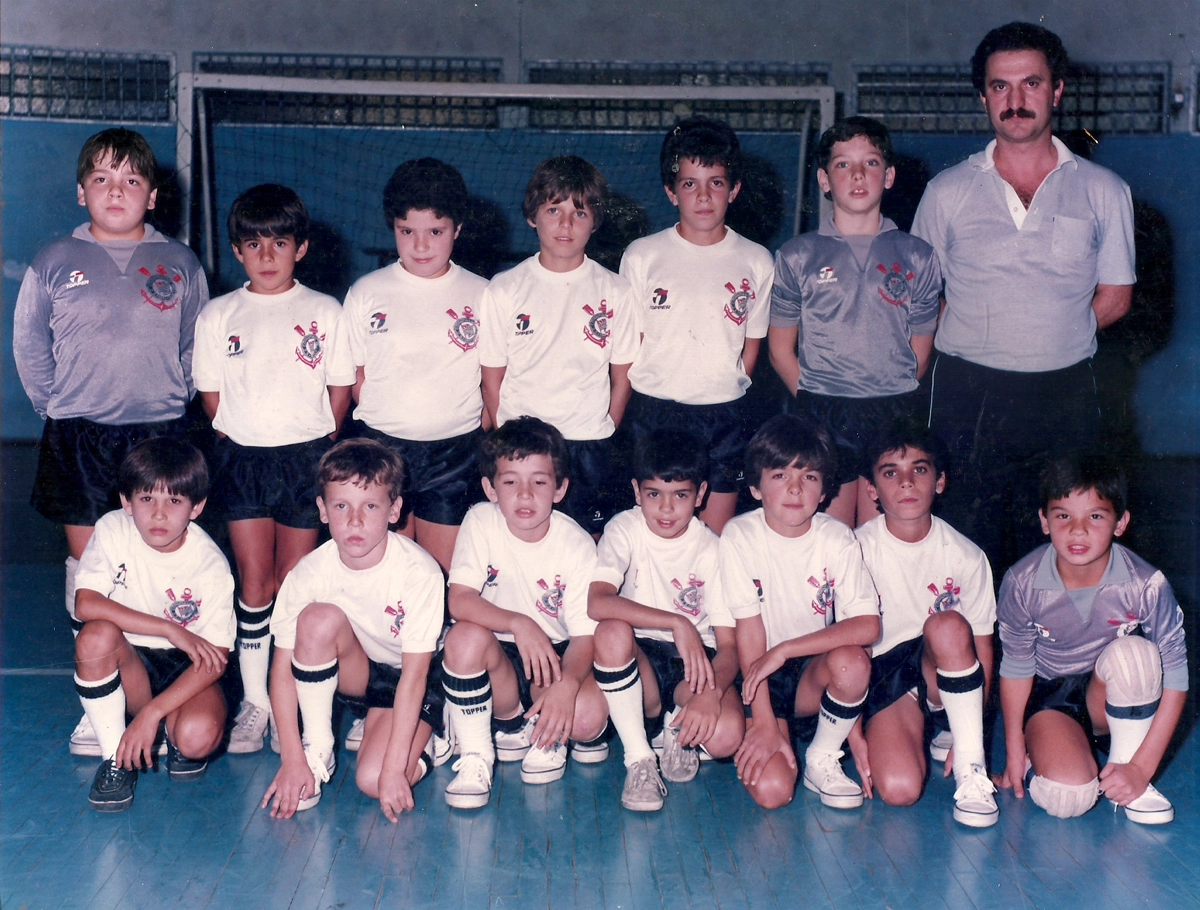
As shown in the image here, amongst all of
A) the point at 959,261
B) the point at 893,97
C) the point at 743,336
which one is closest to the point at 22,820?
the point at 743,336

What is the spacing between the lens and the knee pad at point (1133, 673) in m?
2.77

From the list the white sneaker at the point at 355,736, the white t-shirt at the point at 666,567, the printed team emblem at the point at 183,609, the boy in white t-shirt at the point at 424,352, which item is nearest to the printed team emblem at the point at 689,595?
the white t-shirt at the point at 666,567

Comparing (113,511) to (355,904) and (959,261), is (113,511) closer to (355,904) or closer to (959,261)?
(355,904)

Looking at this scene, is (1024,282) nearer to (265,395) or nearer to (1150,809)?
(1150,809)

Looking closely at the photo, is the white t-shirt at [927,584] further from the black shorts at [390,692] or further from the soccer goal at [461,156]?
the soccer goal at [461,156]

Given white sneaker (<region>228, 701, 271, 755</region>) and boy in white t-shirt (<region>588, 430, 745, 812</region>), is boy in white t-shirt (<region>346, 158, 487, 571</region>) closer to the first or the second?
boy in white t-shirt (<region>588, 430, 745, 812</region>)

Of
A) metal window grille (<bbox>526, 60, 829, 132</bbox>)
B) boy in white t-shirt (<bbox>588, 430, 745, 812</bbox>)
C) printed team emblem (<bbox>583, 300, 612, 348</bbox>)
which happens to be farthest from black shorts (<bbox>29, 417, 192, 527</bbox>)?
metal window grille (<bbox>526, 60, 829, 132</bbox>)

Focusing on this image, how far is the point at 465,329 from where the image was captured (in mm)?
3357

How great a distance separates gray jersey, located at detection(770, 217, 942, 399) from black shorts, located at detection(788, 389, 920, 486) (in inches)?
1.0

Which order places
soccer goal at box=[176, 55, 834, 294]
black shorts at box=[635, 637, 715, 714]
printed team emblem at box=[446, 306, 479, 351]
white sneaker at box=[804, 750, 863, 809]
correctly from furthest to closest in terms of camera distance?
soccer goal at box=[176, 55, 834, 294] < printed team emblem at box=[446, 306, 479, 351] < black shorts at box=[635, 637, 715, 714] < white sneaker at box=[804, 750, 863, 809]

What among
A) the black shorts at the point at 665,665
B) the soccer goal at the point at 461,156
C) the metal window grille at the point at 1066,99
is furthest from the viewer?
the metal window grille at the point at 1066,99

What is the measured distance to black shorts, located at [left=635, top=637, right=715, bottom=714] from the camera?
10.2 feet

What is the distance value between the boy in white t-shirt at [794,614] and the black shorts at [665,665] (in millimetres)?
234

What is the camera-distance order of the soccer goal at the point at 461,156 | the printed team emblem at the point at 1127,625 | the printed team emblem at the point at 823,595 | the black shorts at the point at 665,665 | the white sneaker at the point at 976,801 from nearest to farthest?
the white sneaker at the point at 976,801 → the printed team emblem at the point at 1127,625 → the printed team emblem at the point at 823,595 → the black shorts at the point at 665,665 → the soccer goal at the point at 461,156
